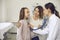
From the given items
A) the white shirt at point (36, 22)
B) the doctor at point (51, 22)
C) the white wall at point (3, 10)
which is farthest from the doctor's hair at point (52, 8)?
the white wall at point (3, 10)

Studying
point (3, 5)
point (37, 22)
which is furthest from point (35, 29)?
point (3, 5)

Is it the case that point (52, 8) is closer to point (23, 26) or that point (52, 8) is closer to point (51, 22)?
point (51, 22)

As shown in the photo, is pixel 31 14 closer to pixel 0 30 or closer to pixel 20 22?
pixel 20 22

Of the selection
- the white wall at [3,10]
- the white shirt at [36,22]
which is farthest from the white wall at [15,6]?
the white shirt at [36,22]

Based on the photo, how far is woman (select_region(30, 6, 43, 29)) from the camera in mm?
1562

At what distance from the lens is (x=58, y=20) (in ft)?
4.94

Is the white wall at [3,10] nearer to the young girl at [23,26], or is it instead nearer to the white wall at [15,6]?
the white wall at [15,6]

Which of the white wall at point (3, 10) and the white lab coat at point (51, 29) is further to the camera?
the white wall at point (3, 10)

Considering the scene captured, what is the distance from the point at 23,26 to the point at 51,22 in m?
0.31

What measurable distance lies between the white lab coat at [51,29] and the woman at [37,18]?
0.07 meters

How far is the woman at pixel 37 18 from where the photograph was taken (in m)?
1.56

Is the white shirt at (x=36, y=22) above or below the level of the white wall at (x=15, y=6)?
below

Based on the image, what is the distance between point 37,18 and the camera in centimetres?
158

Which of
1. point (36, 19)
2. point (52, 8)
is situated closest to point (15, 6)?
point (36, 19)
